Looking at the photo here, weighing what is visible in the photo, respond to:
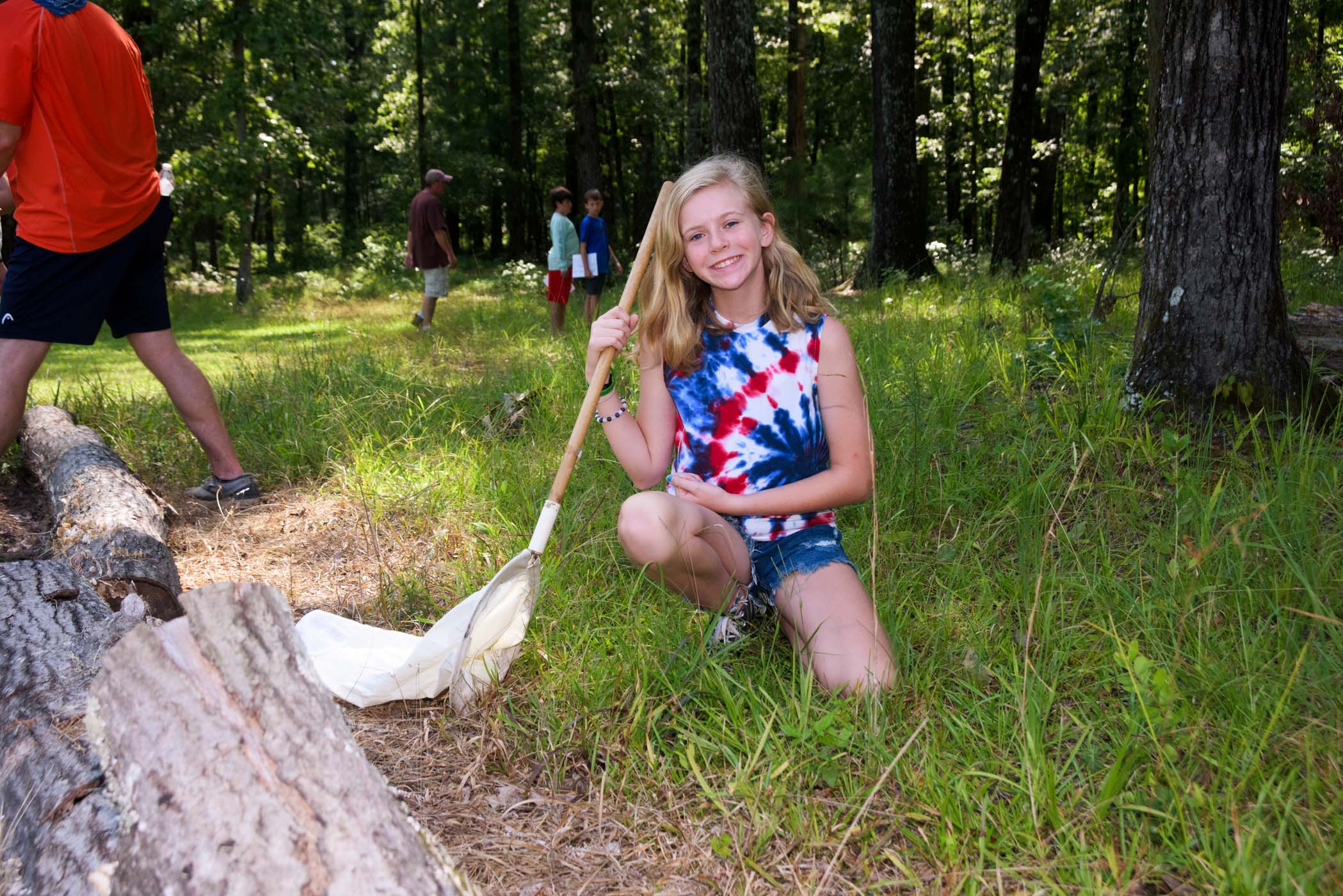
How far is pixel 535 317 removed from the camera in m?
9.54

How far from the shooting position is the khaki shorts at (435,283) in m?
9.61

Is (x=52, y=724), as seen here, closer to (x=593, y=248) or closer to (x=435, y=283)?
(x=593, y=248)

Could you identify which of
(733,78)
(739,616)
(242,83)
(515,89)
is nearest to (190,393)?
(739,616)

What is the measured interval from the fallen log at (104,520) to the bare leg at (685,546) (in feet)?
4.81

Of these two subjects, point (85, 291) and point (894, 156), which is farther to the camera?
point (894, 156)

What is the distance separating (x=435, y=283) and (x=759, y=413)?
779cm

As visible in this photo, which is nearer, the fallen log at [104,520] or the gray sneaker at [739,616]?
the gray sneaker at [739,616]

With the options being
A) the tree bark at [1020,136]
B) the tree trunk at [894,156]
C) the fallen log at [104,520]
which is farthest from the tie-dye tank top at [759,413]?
the tree bark at [1020,136]

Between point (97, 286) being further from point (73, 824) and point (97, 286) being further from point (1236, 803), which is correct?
point (1236, 803)

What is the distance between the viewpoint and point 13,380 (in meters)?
3.22

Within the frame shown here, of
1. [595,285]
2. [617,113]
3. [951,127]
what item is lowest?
[595,285]

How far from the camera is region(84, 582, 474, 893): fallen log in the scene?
125cm

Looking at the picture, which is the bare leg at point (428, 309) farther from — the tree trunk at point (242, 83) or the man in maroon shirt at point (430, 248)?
the tree trunk at point (242, 83)

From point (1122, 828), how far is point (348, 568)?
247cm
